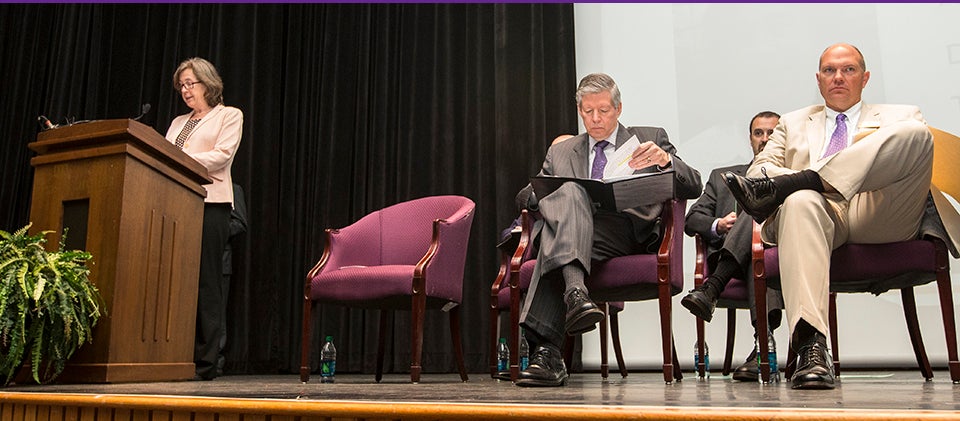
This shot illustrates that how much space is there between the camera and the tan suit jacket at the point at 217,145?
3391 mm

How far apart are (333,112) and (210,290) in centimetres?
166

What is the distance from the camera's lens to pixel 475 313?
4387 mm

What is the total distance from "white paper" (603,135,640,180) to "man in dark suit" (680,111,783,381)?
437mm

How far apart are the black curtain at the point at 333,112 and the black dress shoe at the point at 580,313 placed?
220 centimetres

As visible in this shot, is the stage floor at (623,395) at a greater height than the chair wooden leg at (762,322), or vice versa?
the chair wooden leg at (762,322)

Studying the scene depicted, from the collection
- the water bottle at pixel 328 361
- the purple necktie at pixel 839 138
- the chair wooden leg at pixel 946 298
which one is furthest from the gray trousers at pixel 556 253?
the water bottle at pixel 328 361

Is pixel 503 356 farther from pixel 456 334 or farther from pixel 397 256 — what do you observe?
pixel 397 256

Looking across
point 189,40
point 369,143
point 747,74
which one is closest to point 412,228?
point 369,143

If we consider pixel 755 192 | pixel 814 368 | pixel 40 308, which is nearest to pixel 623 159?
pixel 755 192

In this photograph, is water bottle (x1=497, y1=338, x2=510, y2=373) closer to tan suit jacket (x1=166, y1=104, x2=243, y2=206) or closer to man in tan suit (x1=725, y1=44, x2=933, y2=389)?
tan suit jacket (x1=166, y1=104, x2=243, y2=206)

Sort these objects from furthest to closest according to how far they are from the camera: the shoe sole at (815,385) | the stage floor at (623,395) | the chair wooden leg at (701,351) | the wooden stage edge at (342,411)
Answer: the chair wooden leg at (701,351) → the shoe sole at (815,385) → the stage floor at (623,395) → the wooden stage edge at (342,411)

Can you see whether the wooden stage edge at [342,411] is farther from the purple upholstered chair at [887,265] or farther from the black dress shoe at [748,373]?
the black dress shoe at [748,373]

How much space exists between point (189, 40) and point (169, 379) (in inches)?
117

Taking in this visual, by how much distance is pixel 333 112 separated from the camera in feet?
15.4
